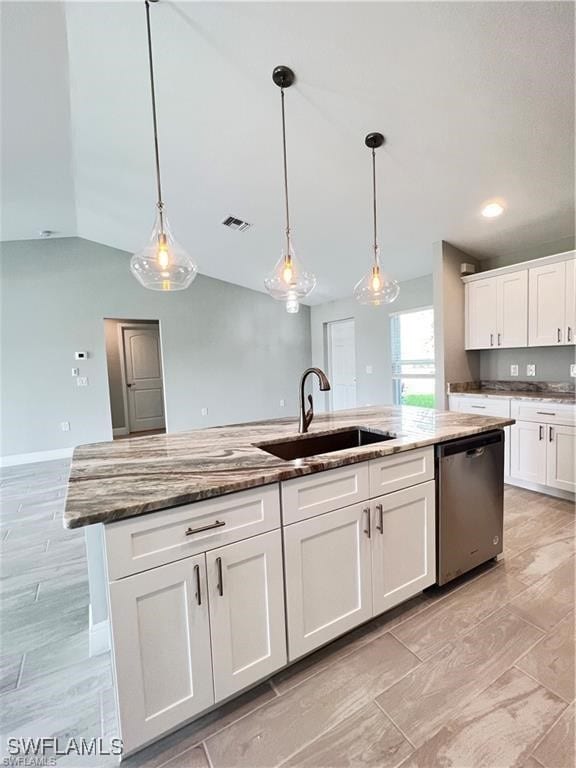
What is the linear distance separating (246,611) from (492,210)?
367cm

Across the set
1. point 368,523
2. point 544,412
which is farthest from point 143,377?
point 544,412

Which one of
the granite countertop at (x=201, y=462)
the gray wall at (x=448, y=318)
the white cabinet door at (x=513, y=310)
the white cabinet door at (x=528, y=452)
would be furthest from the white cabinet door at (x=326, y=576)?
the white cabinet door at (x=513, y=310)

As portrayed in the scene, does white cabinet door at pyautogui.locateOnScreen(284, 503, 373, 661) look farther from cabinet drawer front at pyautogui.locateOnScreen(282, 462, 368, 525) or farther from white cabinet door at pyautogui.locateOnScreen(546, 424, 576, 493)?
white cabinet door at pyautogui.locateOnScreen(546, 424, 576, 493)

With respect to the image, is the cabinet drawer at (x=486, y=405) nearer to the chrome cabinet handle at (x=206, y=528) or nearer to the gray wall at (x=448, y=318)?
the gray wall at (x=448, y=318)

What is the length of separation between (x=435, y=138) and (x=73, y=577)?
3823 mm

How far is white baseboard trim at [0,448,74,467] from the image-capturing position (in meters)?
4.84

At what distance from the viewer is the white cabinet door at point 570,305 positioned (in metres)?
3.09

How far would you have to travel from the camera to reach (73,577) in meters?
2.26

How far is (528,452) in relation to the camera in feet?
10.8

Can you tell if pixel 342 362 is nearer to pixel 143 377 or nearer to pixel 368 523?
pixel 143 377

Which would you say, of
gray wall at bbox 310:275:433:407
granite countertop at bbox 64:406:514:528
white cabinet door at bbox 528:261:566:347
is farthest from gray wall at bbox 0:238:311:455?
white cabinet door at bbox 528:261:566:347

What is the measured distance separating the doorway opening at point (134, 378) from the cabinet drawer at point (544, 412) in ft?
18.9

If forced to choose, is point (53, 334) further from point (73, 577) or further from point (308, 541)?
point (308, 541)

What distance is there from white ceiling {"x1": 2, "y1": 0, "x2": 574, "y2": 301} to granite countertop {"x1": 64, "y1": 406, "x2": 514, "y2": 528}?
195 centimetres
